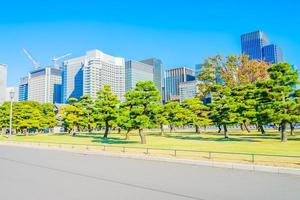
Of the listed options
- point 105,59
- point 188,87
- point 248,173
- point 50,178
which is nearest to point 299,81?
point 248,173

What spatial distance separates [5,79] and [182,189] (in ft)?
642

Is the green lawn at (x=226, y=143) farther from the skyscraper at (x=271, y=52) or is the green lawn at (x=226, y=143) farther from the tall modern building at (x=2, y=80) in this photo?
the skyscraper at (x=271, y=52)

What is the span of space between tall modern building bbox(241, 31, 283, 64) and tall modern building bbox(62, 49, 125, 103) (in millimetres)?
94575

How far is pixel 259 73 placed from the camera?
49.4 metres

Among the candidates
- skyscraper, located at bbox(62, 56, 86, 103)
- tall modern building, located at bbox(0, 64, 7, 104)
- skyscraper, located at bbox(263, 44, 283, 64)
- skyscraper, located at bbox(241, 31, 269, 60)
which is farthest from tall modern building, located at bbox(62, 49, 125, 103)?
skyscraper, located at bbox(263, 44, 283, 64)

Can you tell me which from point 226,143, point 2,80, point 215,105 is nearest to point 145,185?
point 226,143

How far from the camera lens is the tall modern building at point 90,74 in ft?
574

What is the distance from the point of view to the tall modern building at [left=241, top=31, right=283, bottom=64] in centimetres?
17650

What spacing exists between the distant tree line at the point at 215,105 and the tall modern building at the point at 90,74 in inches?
4438

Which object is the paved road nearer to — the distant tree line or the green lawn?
the green lawn

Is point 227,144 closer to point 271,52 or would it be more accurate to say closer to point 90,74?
point 90,74

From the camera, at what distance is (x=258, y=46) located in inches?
6949

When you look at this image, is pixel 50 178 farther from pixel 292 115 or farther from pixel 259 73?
pixel 259 73

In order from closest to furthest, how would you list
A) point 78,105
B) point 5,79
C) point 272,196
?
1. point 272,196
2. point 78,105
3. point 5,79
